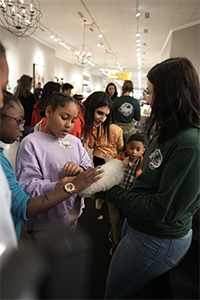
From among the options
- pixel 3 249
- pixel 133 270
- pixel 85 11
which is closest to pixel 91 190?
pixel 133 270

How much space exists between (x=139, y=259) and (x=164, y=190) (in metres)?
0.37

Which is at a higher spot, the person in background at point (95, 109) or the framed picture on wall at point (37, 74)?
the framed picture on wall at point (37, 74)

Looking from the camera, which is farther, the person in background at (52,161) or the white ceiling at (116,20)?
the white ceiling at (116,20)

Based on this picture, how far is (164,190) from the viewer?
824 mm

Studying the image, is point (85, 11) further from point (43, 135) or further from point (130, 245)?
point (130, 245)

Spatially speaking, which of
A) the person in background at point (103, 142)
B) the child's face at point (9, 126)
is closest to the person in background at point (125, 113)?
the person in background at point (103, 142)

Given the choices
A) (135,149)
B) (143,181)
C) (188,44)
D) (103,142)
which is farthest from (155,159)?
(188,44)

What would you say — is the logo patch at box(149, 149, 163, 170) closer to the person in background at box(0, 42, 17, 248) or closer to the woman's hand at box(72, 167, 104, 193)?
the woman's hand at box(72, 167, 104, 193)

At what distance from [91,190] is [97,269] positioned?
1.25m

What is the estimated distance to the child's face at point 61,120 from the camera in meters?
1.26

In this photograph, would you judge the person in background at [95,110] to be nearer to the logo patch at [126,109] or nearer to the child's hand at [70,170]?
the logo patch at [126,109]

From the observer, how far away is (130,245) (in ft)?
3.26

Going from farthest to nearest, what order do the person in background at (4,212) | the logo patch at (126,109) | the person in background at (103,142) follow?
the logo patch at (126,109), the person in background at (103,142), the person in background at (4,212)

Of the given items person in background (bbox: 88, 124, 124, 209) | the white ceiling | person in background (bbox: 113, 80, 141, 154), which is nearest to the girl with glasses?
person in background (bbox: 88, 124, 124, 209)
